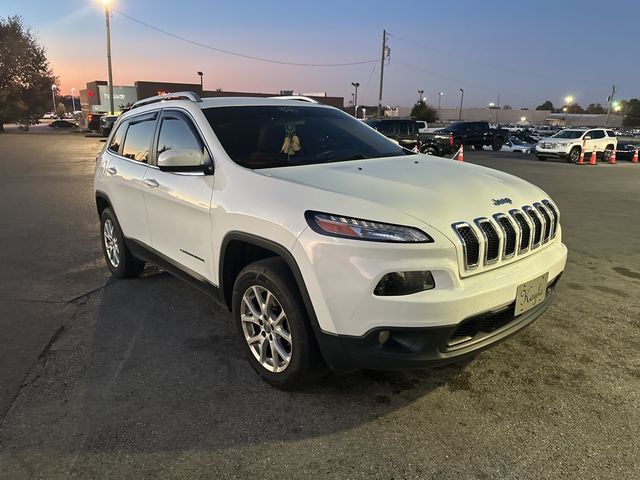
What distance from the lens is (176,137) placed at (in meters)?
3.90

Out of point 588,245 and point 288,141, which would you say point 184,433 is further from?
point 588,245

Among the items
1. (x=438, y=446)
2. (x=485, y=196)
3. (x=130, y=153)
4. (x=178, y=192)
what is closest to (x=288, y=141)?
(x=178, y=192)

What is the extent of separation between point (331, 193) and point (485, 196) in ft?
3.14

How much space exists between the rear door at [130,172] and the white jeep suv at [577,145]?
23.5m

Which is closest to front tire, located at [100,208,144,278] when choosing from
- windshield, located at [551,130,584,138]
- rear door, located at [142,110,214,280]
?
rear door, located at [142,110,214,280]

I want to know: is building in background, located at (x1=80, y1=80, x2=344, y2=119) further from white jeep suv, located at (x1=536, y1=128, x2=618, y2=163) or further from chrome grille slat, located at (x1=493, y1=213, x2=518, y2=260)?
chrome grille slat, located at (x1=493, y1=213, x2=518, y2=260)

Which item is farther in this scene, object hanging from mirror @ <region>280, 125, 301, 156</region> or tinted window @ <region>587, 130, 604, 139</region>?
tinted window @ <region>587, 130, 604, 139</region>

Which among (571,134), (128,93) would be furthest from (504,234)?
(128,93)

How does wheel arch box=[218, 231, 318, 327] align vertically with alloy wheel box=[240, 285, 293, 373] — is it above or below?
above

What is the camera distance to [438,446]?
2.59m

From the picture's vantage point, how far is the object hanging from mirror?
3638mm

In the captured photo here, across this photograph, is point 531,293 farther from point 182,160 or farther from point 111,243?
point 111,243

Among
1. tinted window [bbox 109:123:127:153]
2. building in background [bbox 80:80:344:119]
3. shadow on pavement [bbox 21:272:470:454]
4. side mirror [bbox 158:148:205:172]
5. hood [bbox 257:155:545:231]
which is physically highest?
building in background [bbox 80:80:344:119]

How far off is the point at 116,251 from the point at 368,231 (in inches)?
146
